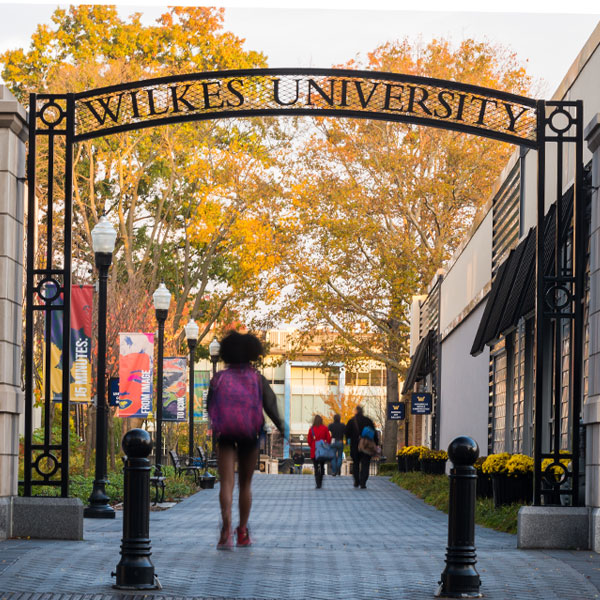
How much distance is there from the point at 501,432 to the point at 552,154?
6.35m

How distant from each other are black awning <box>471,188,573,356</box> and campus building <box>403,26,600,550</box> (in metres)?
0.03

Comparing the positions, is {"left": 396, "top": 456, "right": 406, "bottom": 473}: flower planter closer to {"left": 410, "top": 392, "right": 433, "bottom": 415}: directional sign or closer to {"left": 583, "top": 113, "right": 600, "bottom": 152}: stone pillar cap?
{"left": 410, "top": 392, "right": 433, "bottom": 415}: directional sign

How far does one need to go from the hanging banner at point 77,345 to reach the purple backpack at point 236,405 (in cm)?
304

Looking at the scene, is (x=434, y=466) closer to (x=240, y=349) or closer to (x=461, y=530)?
(x=240, y=349)

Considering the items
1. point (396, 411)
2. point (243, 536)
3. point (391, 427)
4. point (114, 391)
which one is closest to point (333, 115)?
point (243, 536)

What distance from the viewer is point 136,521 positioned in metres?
7.54

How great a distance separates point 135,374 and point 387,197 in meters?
17.4

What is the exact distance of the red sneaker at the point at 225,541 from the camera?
9.38 meters

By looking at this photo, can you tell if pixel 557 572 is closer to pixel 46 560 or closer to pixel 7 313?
pixel 46 560

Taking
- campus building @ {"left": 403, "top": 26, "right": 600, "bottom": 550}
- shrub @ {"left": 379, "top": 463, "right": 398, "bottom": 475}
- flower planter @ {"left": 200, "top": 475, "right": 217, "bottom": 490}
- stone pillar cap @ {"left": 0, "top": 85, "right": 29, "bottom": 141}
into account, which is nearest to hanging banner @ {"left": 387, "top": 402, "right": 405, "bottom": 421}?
shrub @ {"left": 379, "top": 463, "right": 398, "bottom": 475}

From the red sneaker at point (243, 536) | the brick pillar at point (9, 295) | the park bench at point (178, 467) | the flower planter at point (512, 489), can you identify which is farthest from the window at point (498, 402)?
the brick pillar at point (9, 295)

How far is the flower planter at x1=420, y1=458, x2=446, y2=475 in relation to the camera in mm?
27734

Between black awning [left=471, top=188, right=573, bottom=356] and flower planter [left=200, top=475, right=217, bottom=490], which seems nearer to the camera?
black awning [left=471, top=188, right=573, bottom=356]

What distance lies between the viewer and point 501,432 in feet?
66.4
